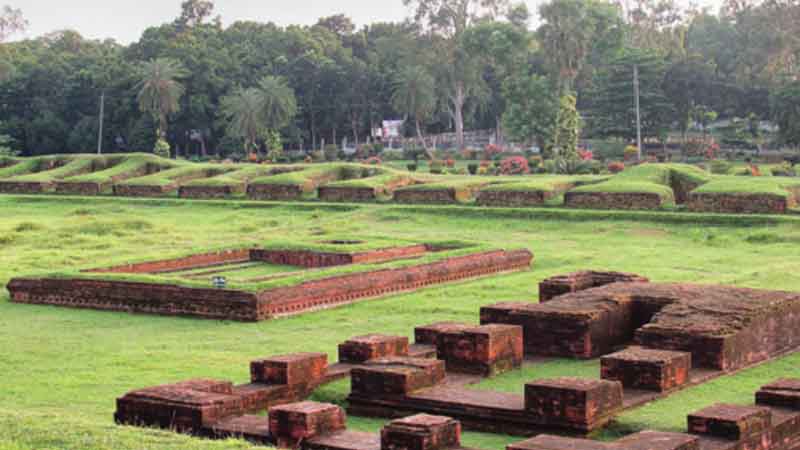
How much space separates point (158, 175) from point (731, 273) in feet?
63.3

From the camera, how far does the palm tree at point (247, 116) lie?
47906 mm

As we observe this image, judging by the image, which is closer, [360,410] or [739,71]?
[360,410]

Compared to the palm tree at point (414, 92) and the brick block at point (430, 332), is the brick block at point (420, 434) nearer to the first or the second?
the brick block at point (430, 332)

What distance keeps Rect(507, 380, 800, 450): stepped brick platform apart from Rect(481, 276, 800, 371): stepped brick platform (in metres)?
1.35

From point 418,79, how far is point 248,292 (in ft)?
129

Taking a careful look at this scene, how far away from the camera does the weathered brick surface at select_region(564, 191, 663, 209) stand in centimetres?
2167

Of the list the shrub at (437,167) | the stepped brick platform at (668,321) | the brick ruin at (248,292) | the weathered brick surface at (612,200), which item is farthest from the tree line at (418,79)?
the stepped brick platform at (668,321)

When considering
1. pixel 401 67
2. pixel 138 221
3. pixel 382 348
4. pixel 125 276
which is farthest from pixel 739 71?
pixel 382 348

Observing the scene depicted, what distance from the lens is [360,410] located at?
7.92m

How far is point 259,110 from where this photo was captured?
157 feet

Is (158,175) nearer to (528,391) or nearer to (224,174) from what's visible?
(224,174)

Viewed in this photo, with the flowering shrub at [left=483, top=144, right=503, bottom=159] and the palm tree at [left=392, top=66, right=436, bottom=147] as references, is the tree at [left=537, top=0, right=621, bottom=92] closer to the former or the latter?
the flowering shrub at [left=483, top=144, right=503, bottom=159]

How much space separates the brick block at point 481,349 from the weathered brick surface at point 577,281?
267 cm

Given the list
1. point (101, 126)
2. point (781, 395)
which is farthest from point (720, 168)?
point (101, 126)
